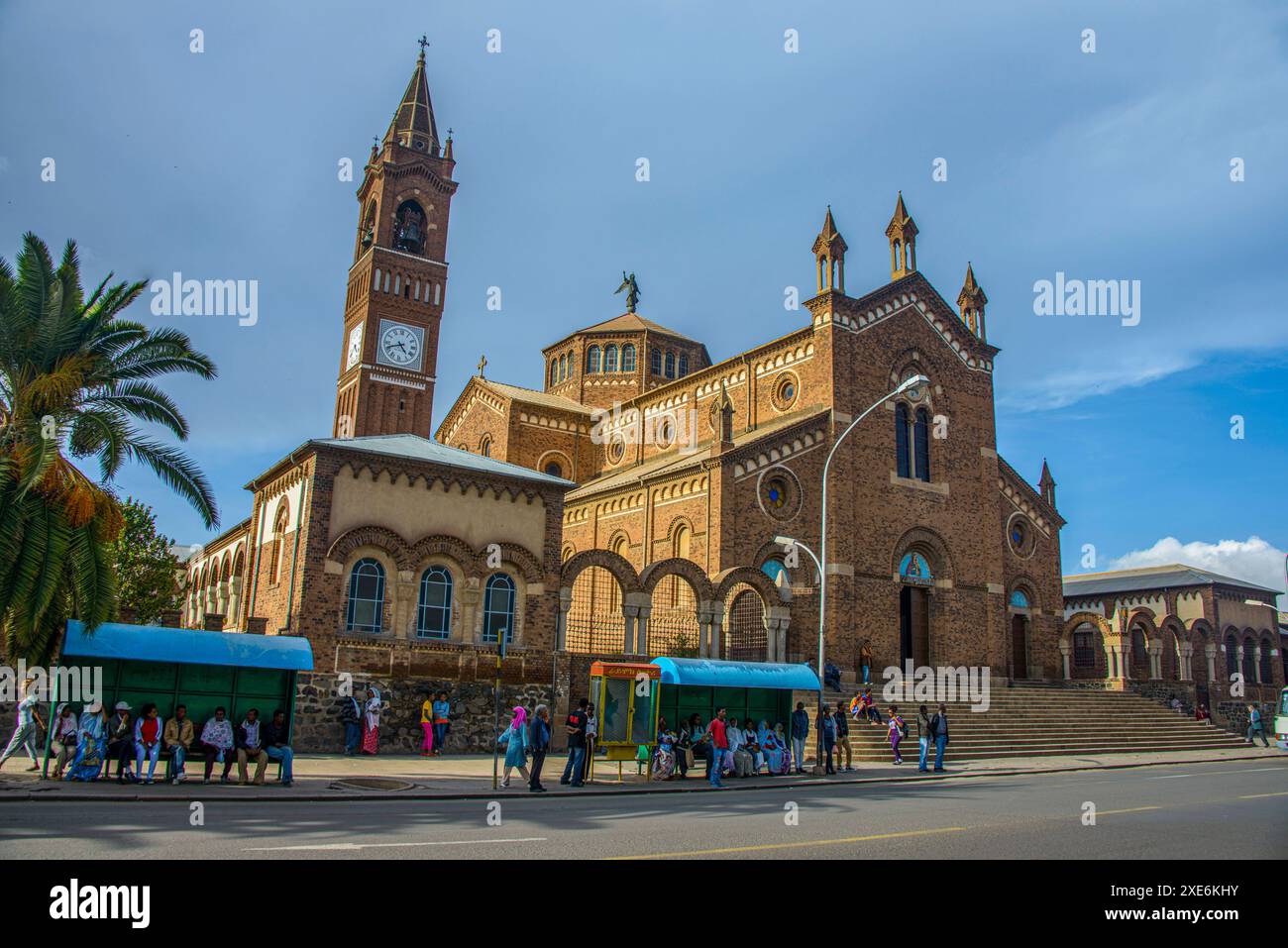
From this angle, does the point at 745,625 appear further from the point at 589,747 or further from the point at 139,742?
the point at 139,742

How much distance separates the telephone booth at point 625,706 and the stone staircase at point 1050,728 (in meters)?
6.92

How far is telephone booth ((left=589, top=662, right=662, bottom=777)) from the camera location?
2098 centimetres

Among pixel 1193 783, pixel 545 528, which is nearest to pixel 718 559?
pixel 545 528

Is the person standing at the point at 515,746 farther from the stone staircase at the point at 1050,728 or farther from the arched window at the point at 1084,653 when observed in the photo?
the arched window at the point at 1084,653

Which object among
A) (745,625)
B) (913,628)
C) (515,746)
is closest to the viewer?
(515,746)

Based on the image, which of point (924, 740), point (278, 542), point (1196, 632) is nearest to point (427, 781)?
point (278, 542)

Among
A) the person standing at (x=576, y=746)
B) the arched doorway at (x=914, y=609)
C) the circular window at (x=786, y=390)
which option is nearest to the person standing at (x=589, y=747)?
the person standing at (x=576, y=746)

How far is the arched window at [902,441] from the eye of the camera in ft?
127

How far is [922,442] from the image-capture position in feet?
131

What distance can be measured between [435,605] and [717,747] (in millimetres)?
10240

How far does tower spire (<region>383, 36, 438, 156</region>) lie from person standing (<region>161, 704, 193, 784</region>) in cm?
4150
